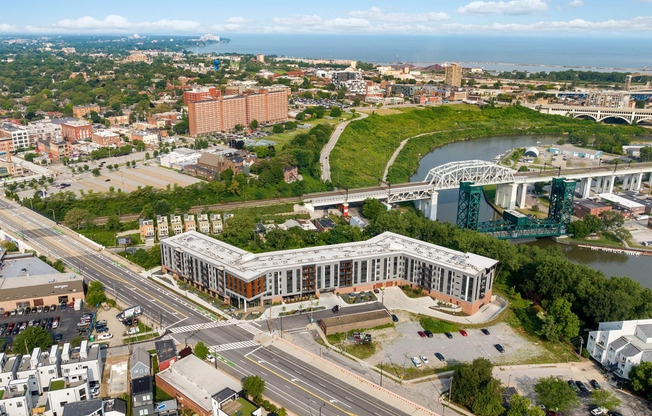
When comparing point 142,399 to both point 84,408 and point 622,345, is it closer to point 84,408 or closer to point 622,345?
point 84,408

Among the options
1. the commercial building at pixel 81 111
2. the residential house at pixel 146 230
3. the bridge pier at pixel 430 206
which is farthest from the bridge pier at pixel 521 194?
the commercial building at pixel 81 111

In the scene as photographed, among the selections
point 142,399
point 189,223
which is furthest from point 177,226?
point 142,399

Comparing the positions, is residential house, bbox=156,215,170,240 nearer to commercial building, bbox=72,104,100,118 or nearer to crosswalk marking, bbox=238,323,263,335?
crosswalk marking, bbox=238,323,263,335

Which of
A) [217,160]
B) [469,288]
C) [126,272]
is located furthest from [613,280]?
[217,160]

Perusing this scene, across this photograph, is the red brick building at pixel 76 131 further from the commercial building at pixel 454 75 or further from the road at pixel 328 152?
the commercial building at pixel 454 75

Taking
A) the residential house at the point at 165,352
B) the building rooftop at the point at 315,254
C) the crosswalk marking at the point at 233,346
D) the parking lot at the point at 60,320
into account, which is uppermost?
the building rooftop at the point at 315,254

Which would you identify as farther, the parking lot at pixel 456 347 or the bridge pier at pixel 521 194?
the bridge pier at pixel 521 194

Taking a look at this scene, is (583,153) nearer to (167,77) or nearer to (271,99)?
(271,99)
